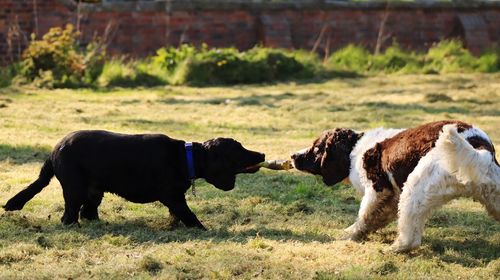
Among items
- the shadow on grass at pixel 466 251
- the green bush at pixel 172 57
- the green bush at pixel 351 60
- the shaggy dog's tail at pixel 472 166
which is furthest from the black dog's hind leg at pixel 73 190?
the green bush at pixel 351 60

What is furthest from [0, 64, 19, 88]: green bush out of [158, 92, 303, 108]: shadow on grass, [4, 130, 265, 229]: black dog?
[4, 130, 265, 229]: black dog

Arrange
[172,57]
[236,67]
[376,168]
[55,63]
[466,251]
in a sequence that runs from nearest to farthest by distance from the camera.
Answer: [466,251] → [376,168] → [55,63] → [236,67] → [172,57]

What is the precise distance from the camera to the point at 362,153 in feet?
Result: 26.5

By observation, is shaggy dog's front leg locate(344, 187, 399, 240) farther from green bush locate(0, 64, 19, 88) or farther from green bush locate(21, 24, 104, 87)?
green bush locate(0, 64, 19, 88)

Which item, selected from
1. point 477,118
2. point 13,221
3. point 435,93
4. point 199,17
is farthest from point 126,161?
point 199,17

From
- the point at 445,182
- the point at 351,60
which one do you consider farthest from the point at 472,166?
the point at 351,60

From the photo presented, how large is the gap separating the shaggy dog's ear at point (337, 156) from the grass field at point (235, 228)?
0.50 m

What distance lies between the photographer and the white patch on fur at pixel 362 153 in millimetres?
8031

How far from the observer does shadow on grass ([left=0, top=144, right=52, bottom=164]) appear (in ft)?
39.4

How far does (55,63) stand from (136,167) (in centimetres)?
1354

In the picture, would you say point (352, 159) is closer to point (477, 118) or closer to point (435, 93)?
point (477, 118)

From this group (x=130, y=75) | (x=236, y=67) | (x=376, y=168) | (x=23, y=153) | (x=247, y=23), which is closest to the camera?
(x=376, y=168)

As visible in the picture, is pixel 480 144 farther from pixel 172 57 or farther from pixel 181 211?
pixel 172 57

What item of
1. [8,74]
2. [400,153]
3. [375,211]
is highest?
[400,153]
